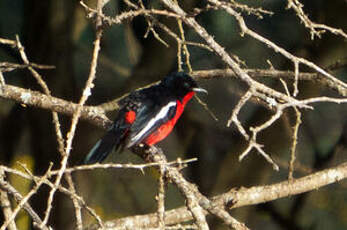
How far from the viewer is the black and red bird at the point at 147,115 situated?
12.4ft

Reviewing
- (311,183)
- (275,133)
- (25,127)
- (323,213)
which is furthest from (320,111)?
(311,183)

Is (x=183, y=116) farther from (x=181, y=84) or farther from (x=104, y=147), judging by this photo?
(x=104, y=147)

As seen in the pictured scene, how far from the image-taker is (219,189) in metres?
6.32

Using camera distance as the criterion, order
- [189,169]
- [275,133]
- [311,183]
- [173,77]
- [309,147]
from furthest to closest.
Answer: [309,147], [189,169], [275,133], [173,77], [311,183]

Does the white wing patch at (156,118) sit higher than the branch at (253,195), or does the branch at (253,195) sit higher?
the white wing patch at (156,118)

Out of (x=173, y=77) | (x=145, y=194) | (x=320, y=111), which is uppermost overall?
(x=320, y=111)

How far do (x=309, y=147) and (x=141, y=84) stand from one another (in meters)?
2.27

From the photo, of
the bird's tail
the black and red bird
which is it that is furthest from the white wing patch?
the bird's tail

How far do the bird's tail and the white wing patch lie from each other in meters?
0.11

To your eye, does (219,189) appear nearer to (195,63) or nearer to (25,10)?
(195,63)

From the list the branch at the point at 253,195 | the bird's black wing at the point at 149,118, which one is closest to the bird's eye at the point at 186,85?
the bird's black wing at the point at 149,118

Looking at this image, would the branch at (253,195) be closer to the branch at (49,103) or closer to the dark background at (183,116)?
the branch at (49,103)

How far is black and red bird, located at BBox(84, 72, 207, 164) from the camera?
3.79 metres

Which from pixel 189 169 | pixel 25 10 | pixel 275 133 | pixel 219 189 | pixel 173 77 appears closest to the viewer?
pixel 173 77
